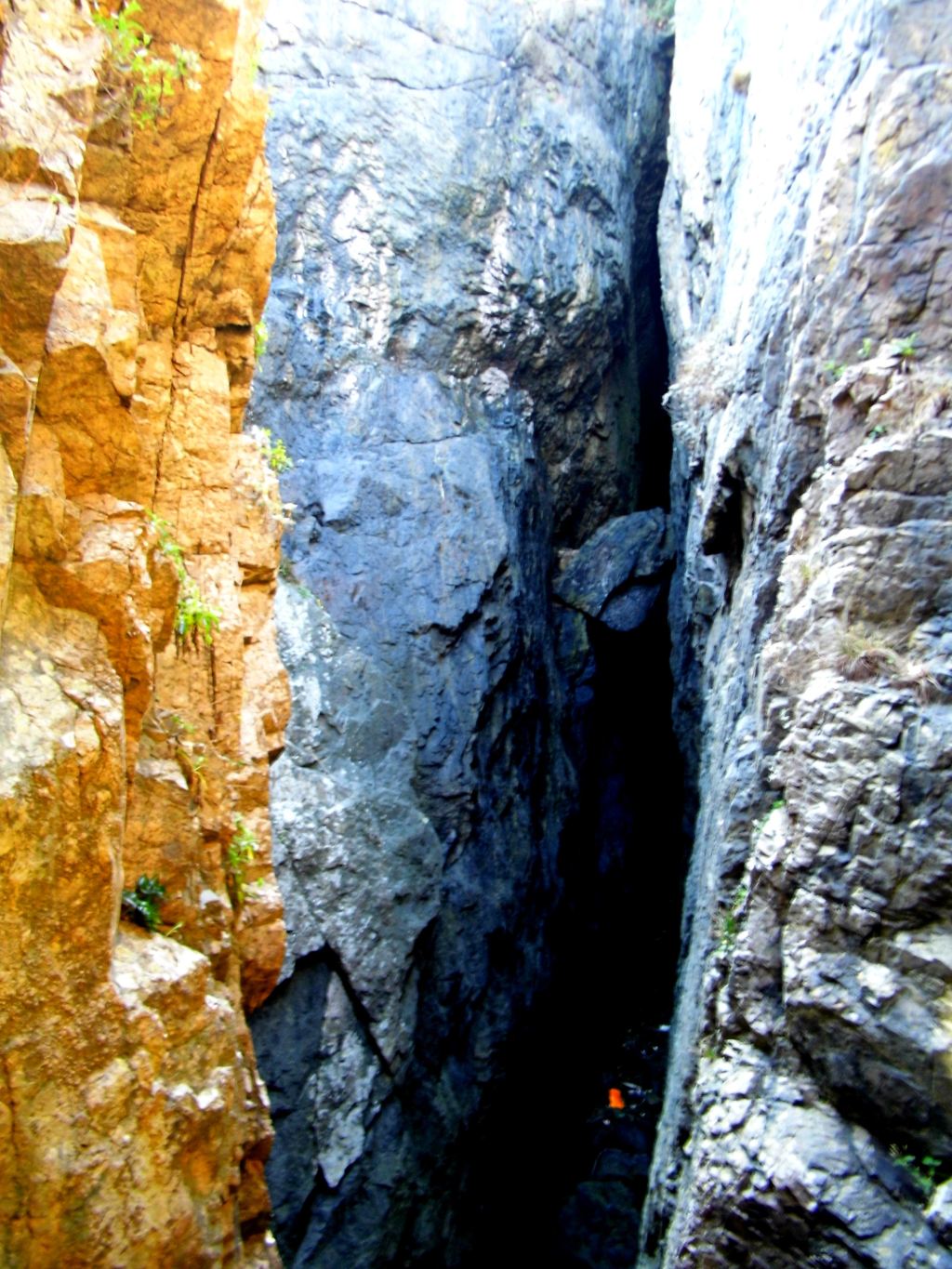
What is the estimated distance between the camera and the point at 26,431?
3.97 m

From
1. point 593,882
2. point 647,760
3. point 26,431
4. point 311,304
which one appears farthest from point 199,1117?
point 647,760

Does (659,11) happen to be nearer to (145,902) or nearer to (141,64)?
(141,64)

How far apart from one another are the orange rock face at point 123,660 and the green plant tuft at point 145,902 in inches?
1.7

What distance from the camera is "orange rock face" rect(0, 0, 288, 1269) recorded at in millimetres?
3811

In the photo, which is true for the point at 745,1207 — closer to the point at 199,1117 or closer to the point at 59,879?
the point at 199,1117

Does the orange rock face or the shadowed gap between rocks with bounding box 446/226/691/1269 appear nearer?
the orange rock face

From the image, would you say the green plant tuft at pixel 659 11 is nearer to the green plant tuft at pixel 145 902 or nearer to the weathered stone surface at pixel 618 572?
the weathered stone surface at pixel 618 572

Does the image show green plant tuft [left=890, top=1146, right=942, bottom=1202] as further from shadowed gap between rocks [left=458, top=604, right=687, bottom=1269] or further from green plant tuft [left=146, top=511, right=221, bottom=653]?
shadowed gap between rocks [left=458, top=604, right=687, bottom=1269]

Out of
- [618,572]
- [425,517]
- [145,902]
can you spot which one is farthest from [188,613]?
[618,572]

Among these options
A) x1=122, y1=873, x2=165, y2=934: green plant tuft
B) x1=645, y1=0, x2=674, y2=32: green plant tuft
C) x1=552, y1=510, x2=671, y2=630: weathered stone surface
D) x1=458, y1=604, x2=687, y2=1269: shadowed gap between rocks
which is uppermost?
x1=645, y1=0, x2=674, y2=32: green plant tuft

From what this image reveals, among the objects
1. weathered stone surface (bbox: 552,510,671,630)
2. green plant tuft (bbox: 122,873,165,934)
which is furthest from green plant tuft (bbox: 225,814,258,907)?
weathered stone surface (bbox: 552,510,671,630)

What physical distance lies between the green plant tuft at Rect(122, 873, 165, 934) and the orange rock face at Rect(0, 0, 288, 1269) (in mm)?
44

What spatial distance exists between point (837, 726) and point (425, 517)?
8374mm

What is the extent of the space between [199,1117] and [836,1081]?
377cm
